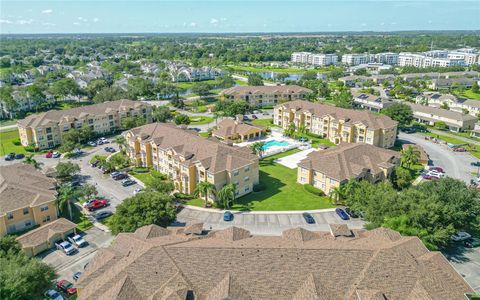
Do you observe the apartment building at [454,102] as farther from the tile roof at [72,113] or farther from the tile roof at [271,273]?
the tile roof at [72,113]

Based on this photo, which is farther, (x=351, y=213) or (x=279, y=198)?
(x=279, y=198)

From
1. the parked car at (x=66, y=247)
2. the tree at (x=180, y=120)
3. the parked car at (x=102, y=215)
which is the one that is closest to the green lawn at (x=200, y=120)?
the tree at (x=180, y=120)

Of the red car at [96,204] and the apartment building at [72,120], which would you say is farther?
the apartment building at [72,120]

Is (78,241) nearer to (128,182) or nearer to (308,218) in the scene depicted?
(128,182)

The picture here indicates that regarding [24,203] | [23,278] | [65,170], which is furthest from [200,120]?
[23,278]

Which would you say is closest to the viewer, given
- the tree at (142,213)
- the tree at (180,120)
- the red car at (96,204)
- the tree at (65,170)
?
the tree at (142,213)

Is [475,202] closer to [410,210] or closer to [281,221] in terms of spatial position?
[410,210]
